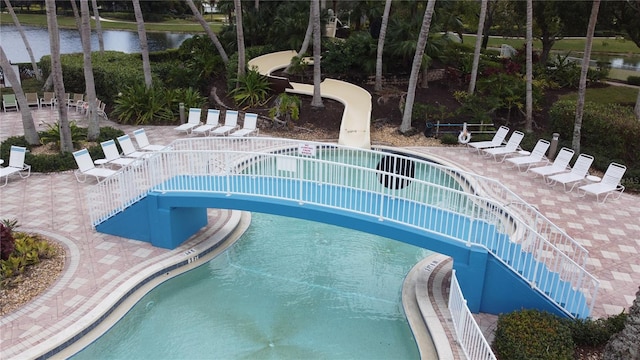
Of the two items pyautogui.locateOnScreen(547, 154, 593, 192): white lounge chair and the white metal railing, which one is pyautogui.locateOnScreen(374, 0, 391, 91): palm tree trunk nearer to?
pyautogui.locateOnScreen(547, 154, 593, 192): white lounge chair

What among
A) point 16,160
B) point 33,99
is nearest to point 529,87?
point 16,160

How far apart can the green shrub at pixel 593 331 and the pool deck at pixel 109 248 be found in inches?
42.4

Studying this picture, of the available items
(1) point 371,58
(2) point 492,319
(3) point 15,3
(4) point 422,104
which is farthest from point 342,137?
(3) point 15,3

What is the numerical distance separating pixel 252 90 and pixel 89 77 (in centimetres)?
649

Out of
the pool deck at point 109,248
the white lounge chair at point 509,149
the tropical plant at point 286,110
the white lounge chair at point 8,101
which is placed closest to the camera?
the pool deck at point 109,248

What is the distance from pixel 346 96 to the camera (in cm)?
2162

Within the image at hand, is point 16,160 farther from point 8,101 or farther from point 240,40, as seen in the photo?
point 240,40

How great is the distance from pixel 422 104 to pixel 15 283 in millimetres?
15842

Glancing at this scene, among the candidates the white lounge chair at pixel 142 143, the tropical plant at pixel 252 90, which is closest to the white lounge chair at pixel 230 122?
the tropical plant at pixel 252 90

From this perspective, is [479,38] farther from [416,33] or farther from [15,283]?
[15,283]

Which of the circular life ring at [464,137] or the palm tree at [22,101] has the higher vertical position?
the palm tree at [22,101]

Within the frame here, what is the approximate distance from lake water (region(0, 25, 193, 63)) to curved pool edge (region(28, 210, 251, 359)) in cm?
3215

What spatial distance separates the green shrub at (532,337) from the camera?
7.09 m

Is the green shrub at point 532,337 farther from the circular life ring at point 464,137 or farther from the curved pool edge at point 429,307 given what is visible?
the circular life ring at point 464,137
